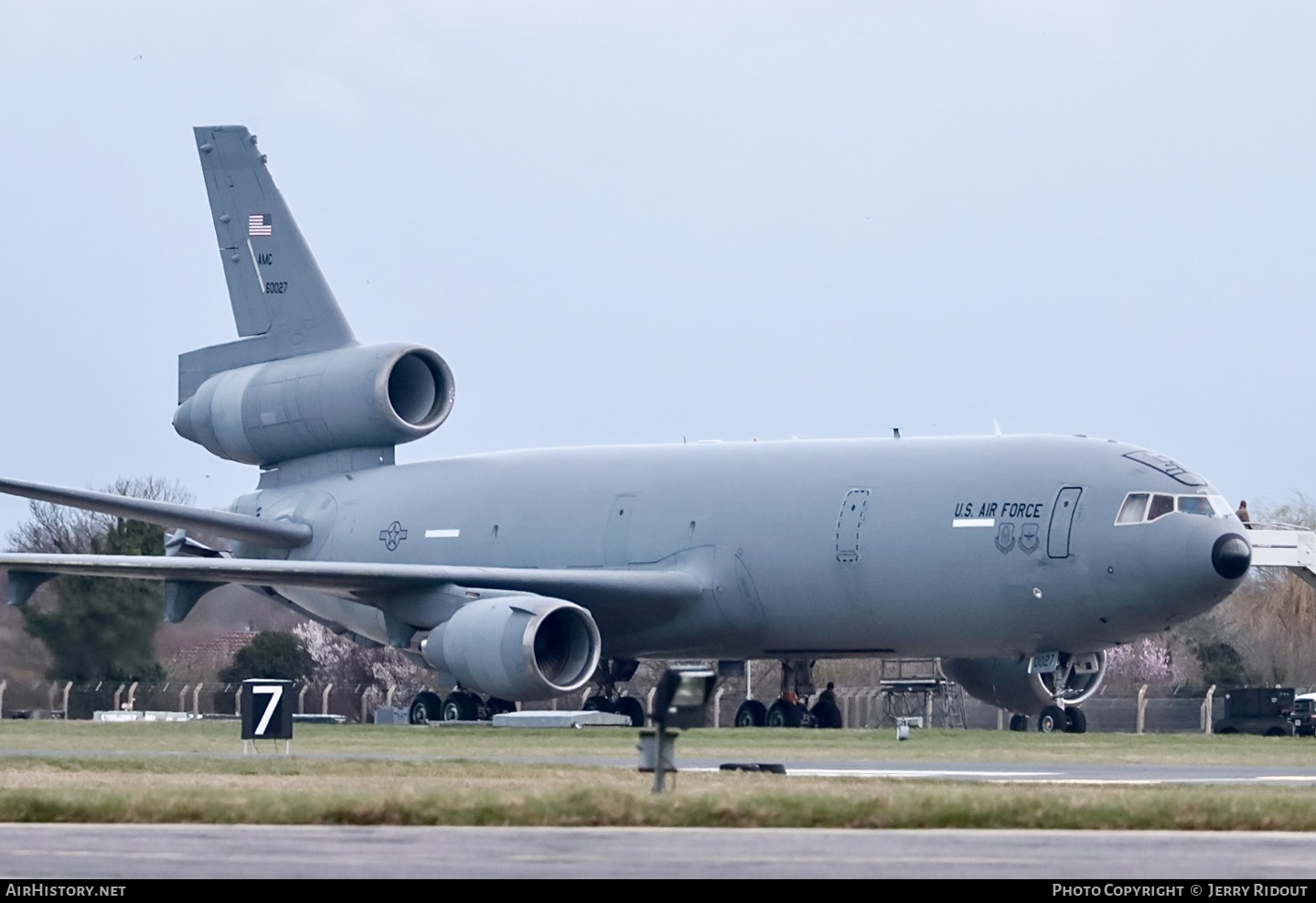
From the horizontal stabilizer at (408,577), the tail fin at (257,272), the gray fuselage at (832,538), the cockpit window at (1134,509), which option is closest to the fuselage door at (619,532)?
the gray fuselage at (832,538)

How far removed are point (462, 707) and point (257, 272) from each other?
31.6ft

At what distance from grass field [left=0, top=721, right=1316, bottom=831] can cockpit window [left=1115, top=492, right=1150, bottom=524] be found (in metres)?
4.23

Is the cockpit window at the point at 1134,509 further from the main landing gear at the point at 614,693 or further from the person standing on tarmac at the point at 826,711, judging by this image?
the main landing gear at the point at 614,693

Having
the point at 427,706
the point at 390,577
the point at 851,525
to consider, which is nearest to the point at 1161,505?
the point at 851,525

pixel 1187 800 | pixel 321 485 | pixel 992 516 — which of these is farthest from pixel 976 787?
pixel 321 485

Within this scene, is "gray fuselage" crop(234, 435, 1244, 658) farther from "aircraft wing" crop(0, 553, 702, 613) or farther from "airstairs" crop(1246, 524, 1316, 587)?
"airstairs" crop(1246, 524, 1316, 587)

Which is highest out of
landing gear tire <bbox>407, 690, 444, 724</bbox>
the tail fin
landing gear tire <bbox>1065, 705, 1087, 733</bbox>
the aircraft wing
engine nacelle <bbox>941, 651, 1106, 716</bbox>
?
the tail fin

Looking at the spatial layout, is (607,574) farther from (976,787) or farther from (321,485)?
(976,787)

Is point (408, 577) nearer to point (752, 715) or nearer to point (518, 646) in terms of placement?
point (518, 646)

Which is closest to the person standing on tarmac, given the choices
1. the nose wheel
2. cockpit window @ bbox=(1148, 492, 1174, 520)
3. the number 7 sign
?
the nose wheel

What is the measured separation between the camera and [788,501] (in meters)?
33.1

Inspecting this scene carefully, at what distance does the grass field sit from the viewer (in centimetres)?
1300

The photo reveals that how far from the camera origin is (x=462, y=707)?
36.1 m

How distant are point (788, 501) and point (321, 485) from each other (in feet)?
33.5
